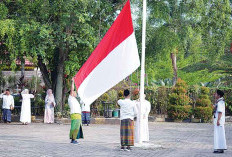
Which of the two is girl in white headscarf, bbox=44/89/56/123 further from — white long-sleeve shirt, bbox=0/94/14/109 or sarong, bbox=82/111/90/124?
sarong, bbox=82/111/90/124

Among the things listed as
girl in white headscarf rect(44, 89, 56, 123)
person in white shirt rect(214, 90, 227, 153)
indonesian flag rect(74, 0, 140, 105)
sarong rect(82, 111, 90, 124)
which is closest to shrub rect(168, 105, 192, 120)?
sarong rect(82, 111, 90, 124)

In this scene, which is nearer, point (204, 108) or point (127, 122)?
point (127, 122)

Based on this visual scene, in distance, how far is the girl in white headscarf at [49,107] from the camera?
90.3 feet

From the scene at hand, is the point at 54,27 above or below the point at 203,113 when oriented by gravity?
above

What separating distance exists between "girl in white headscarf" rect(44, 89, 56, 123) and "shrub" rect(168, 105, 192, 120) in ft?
→ 22.6

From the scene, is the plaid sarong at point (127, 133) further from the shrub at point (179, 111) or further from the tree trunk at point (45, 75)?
the shrub at point (179, 111)

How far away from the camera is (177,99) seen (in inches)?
1175

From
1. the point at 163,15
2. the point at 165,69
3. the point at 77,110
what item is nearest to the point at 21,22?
the point at 163,15

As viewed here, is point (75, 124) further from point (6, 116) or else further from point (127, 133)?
point (6, 116)

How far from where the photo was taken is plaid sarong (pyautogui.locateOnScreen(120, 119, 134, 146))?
14.0 metres

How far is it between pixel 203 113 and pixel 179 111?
1.37 metres

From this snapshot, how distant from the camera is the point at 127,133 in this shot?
13992 mm

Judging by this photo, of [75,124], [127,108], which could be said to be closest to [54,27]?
[75,124]

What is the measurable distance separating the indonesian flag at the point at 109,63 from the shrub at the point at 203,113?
16.7m
